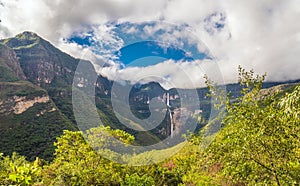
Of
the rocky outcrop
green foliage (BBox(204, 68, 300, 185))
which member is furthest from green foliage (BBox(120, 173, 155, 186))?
the rocky outcrop

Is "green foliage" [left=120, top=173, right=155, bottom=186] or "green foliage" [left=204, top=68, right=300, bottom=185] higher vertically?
"green foliage" [left=204, top=68, right=300, bottom=185]

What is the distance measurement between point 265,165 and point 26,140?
108552 mm

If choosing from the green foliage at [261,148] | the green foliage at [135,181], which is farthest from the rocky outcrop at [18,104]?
the green foliage at [261,148]

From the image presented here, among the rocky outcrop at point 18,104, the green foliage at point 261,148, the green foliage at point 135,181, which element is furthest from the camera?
the rocky outcrop at point 18,104

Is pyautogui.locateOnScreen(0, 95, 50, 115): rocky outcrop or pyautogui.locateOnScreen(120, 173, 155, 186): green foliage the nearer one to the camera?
pyautogui.locateOnScreen(120, 173, 155, 186): green foliage

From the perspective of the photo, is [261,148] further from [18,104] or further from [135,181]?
[18,104]

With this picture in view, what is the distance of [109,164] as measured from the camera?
16.0 metres

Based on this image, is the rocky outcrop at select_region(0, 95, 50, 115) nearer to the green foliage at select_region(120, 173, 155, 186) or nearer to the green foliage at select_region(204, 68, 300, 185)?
the green foliage at select_region(120, 173, 155, 186)

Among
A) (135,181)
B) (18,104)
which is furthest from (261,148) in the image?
(18,104)

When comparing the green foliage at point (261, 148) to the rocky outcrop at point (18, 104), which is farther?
the rocky outcrop at point (18, 104)

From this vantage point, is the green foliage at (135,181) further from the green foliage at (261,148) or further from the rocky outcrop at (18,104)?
the rocky outcrop at (18,104)

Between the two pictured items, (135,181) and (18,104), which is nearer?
(135,181)

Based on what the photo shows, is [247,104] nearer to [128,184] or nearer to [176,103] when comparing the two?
[176,103]

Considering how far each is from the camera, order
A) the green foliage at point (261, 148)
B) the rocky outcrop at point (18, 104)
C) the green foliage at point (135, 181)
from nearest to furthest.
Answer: the green foliage at point (261, 148) < the green foliage at point (135, 181) < the rocky outcrop at point (18, 104)
